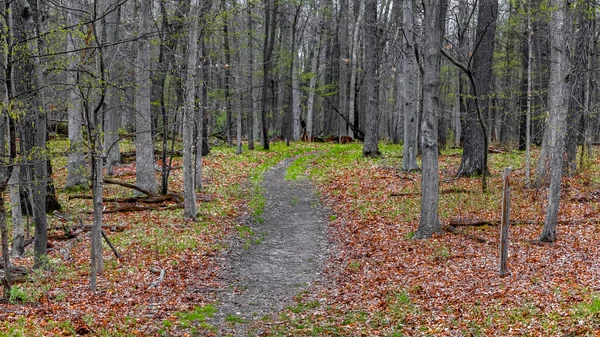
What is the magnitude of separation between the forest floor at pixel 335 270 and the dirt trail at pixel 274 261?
0.16 ft

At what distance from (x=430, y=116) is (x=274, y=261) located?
15.9 feet

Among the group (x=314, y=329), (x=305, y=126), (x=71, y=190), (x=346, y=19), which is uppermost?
(x=346, y=19)

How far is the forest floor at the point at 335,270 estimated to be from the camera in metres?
6.93

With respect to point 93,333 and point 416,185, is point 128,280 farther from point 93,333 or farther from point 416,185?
point 416,185

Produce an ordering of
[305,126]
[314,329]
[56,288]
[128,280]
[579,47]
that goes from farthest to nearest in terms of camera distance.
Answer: [305,126]
[579,47]
[128,280]
[56,288]
[314,329]

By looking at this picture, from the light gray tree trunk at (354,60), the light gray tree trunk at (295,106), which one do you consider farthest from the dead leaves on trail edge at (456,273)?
the light gray tree trunk at (295,106)

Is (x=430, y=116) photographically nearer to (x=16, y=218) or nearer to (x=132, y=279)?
(x=132, y=279)

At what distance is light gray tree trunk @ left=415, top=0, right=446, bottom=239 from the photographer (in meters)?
11.1

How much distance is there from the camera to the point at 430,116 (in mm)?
11500

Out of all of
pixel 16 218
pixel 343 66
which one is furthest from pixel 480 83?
pixel 343 66

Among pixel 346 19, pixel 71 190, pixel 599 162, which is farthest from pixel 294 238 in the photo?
pixel 346 19

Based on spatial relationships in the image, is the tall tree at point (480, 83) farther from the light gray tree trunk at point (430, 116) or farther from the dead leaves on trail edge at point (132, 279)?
the dead leaves on trail edge at point (132, 279)

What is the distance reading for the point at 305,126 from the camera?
38.3m

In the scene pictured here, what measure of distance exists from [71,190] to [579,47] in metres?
15.7
